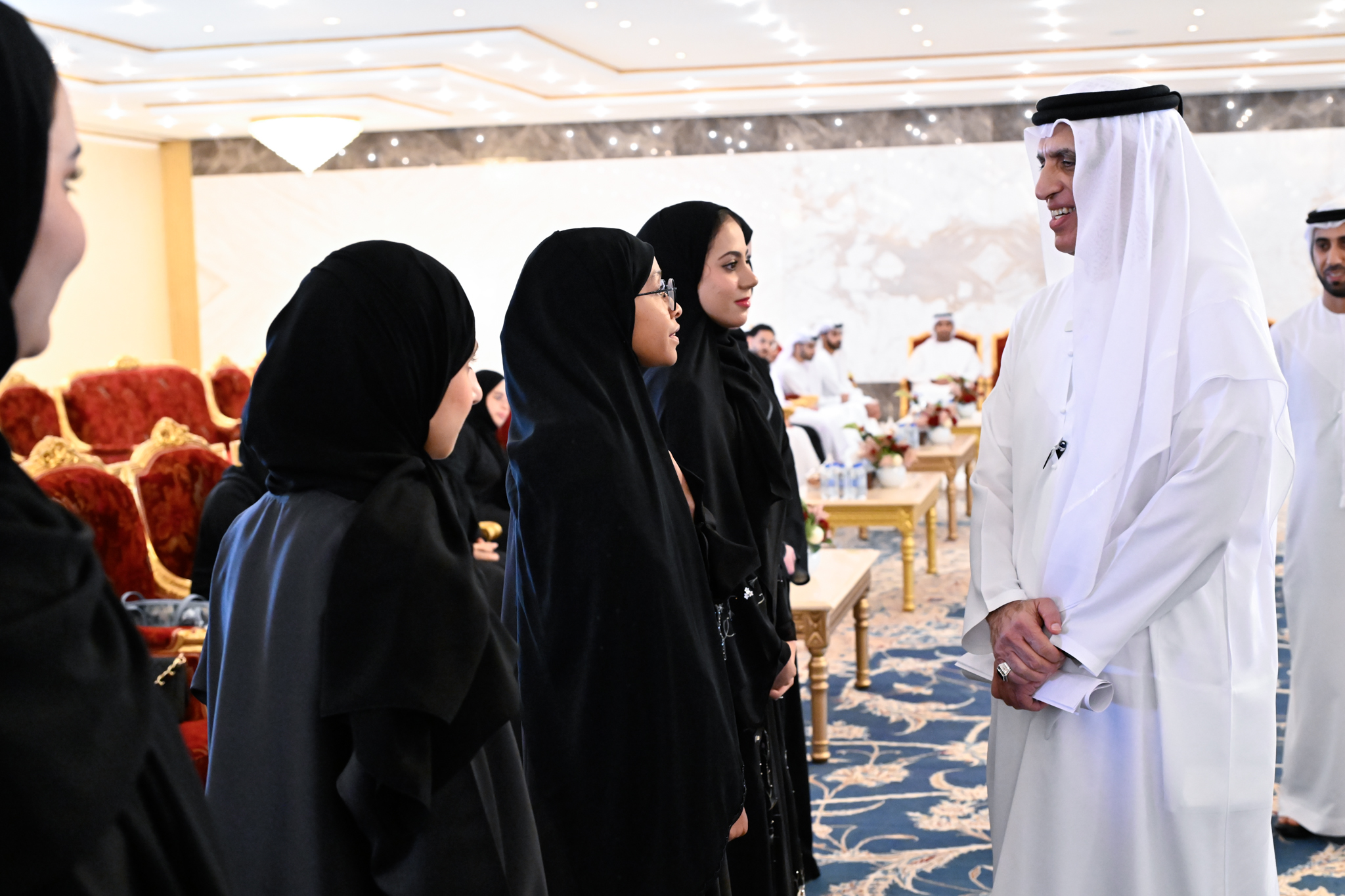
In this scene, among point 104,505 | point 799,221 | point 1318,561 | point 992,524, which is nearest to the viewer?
point 992,524

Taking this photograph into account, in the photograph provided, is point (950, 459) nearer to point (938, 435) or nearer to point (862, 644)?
point (938, 435)

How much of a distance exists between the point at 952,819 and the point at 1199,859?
180 centimetres

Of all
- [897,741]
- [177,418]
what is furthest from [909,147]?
[897,741]

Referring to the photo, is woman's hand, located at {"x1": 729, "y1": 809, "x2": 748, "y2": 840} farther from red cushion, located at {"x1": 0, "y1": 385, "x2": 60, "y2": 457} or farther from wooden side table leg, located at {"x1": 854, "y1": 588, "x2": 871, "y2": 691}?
red cushion, located at {"x1": 0, "y1": 385, "x2": 60, "y2": 457}

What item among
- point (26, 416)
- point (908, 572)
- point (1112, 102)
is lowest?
point (908, 572)

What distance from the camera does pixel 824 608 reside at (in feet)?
13.6

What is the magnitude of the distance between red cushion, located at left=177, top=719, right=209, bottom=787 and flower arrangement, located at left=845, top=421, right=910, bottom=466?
437 cm

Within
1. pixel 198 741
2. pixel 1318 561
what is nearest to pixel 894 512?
pixel 1318 561

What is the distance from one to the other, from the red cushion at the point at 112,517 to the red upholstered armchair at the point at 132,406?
5.84m

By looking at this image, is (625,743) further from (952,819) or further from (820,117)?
(820,117)

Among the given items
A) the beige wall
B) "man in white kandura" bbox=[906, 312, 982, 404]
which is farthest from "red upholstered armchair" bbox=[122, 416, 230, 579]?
the beige wall

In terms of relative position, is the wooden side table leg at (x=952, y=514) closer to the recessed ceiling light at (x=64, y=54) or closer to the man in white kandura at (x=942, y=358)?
the man in white kandura at (x=942, y=358)

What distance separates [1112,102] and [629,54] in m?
8.54

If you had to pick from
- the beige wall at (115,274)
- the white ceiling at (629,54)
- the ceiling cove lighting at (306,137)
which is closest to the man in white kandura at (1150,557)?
the white ceiling at (629,54)
